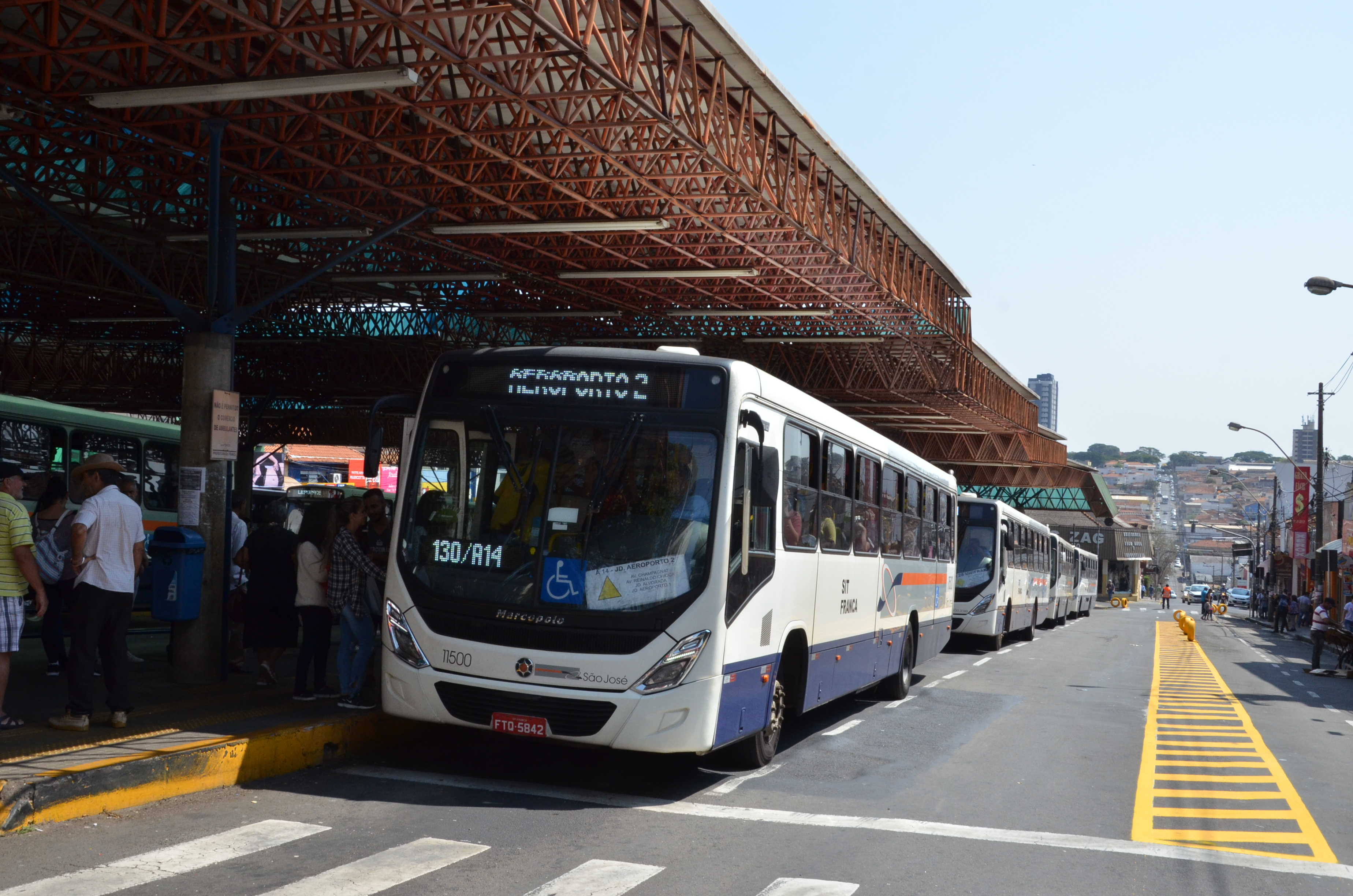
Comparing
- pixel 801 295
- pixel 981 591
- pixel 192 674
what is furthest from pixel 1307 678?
pixel 192 674

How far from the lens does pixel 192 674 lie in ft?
39.7

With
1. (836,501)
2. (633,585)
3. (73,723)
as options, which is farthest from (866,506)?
(73,723)

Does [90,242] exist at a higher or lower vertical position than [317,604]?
higher

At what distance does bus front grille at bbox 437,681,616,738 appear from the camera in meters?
8.54

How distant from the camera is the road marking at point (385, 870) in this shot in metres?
6.21

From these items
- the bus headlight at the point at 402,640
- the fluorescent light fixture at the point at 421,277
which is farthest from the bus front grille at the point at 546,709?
the fluorescent light fixture at the point at 421,277

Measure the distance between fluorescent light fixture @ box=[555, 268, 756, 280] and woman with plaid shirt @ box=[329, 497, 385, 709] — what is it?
1314cm

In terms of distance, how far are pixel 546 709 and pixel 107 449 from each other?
1564 centimetres

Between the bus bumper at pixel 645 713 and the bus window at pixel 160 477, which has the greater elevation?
the bus window at pixel 160 477

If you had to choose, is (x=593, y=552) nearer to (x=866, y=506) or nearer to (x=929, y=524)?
(x=866, y=506)

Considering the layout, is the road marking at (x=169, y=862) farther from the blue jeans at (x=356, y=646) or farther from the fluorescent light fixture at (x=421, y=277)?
the fluorescent light fixture at (x=421, y=277)

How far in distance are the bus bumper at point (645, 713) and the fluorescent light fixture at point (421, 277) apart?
1616 cm

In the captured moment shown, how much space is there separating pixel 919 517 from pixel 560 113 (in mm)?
7431

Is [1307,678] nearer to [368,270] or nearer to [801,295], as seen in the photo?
[801,295]
